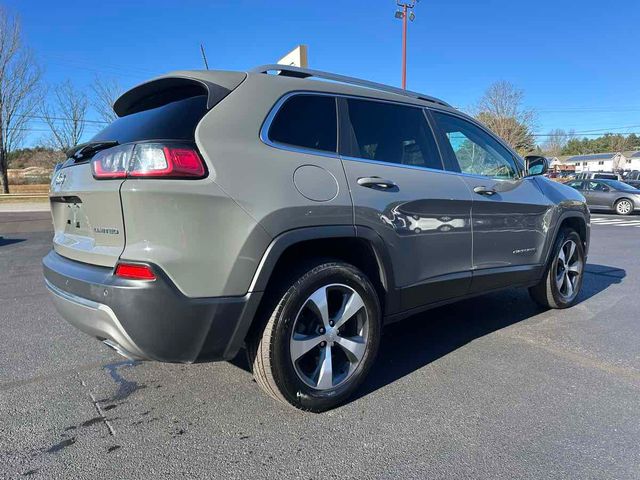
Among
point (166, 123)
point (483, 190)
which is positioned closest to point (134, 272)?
point (166, 123)

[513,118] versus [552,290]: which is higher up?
[513,118]

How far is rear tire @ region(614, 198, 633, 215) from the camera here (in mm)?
Answer: 19419

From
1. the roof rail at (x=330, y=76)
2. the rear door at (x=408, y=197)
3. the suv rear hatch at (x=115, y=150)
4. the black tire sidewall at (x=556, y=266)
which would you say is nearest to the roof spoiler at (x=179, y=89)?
the suv rear hatch at (x=115, y=150)

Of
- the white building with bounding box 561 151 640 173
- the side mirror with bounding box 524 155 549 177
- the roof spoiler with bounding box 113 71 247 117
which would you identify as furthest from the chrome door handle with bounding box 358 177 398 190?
the white building with bounding box 561 151 640 173

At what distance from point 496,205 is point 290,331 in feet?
7.18

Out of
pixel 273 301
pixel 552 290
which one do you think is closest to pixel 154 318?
pixel 273 301

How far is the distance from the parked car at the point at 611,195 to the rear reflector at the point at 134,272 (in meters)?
21.7

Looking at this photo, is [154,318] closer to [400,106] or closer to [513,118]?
[400,106]

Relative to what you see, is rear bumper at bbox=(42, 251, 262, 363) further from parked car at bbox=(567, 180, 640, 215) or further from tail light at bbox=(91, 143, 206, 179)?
parked car at bbox=(567, 180, 640, 215)

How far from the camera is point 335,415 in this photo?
9.10 ft

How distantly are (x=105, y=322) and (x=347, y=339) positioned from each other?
4.38 ft

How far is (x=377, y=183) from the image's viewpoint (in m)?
2.95

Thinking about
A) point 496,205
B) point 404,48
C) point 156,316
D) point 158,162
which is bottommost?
point 156,316

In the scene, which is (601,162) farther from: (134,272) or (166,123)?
(134,272)
